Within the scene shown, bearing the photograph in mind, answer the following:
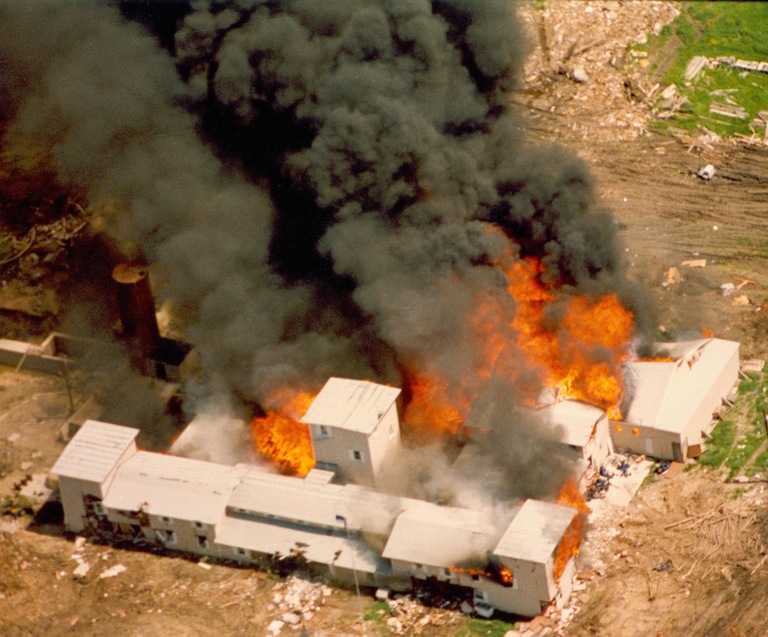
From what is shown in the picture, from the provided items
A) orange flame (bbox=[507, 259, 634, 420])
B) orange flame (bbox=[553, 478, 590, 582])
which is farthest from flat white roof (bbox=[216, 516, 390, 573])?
orange flame (bbox=[507, 259, 634, 420])

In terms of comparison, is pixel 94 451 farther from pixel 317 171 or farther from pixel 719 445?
pixel 719 445

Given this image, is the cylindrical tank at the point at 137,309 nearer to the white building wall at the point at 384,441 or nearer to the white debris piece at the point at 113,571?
the white debris piece at the point at 113,571

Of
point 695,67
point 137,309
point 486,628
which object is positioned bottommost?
point 486,628

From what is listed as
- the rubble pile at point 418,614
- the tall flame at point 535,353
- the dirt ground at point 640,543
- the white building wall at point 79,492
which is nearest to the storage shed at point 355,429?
the tall flame at point 535,353

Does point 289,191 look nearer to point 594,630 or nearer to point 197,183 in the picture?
point 197,183

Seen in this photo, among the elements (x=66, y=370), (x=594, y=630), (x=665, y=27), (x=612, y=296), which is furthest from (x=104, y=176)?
(x=665, y=27)

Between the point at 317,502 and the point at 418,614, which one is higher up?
the point at 317,502

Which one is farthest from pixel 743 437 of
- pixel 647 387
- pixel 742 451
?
pixel 647 387
